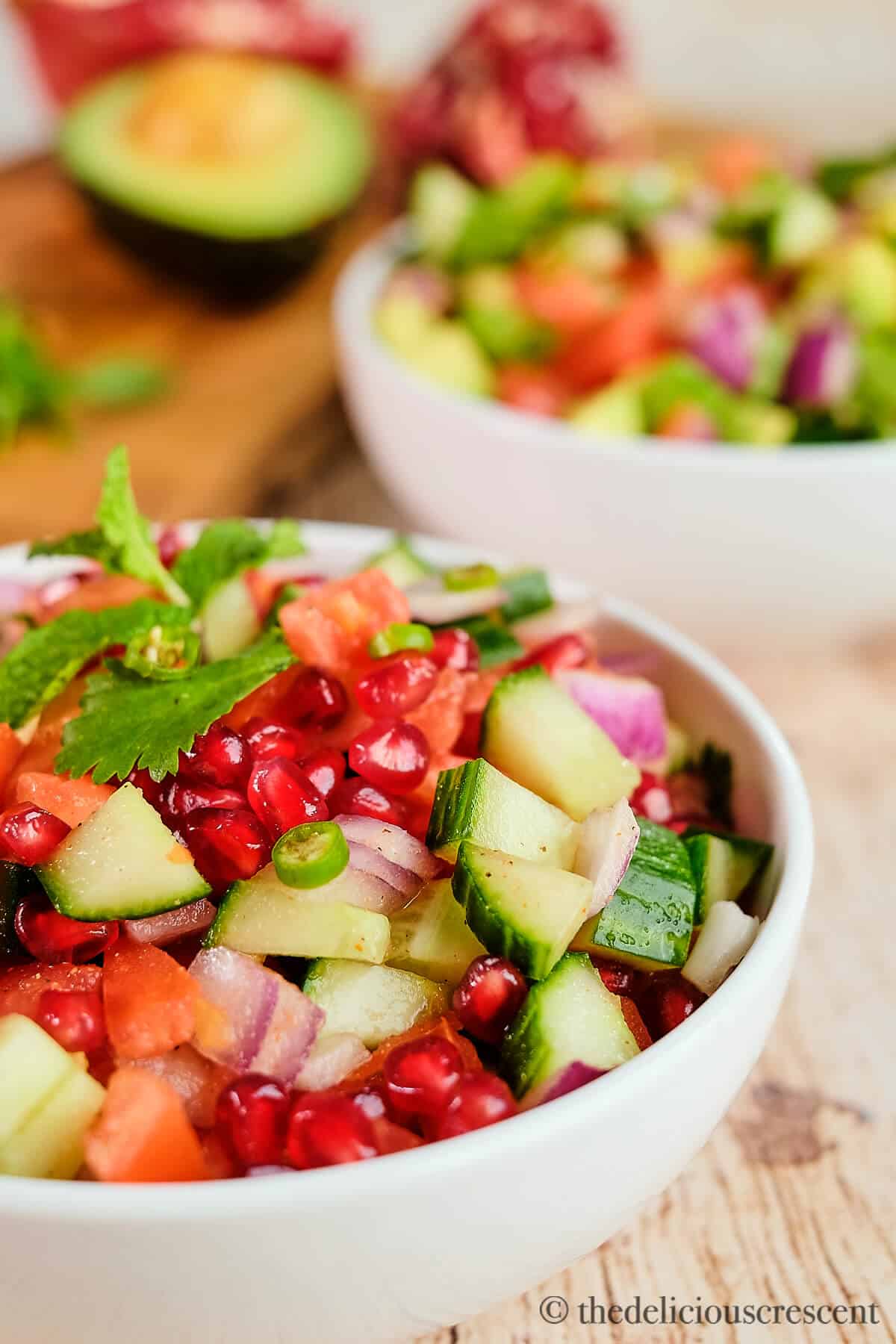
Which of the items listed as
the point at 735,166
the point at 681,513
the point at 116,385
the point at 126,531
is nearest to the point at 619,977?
the point at 126,531

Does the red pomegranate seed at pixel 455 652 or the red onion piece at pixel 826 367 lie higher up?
the red pomegranate seed at pixel 455 652

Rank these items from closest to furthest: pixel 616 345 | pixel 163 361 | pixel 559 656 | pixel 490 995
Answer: pixel 490 995 → pixel 559 656 → pixel 616 345 → pixel 163 361

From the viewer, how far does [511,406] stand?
288 cm

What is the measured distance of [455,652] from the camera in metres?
1.77

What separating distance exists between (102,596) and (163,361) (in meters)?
2.11

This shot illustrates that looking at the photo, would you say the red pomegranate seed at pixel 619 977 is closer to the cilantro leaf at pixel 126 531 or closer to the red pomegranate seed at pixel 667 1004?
the red pomegranate seed at pixel 667 1004

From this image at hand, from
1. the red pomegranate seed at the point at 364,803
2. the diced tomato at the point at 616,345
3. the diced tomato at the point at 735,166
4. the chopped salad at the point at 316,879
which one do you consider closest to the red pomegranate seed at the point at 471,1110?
the chopped salad at the point at 316,879

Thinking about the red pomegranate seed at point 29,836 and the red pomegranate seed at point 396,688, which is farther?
the red pomegranate seed at point 396,688

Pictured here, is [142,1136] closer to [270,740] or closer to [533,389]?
[270,740]

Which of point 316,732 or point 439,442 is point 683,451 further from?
point 316,732

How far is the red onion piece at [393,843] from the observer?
1.50 m

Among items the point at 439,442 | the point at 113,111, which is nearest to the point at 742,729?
the point at 439,442

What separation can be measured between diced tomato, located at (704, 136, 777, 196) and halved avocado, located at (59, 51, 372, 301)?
107 centimetres

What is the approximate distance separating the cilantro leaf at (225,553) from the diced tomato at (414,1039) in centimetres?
73
